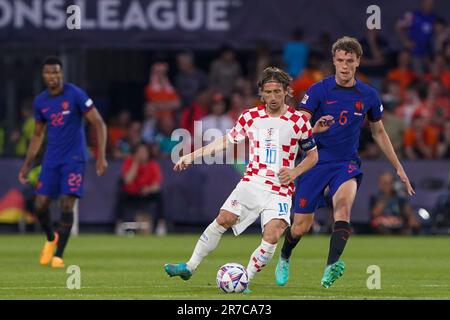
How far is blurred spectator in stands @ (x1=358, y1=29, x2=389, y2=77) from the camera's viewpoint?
25.3 metres

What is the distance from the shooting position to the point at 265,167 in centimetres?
1263

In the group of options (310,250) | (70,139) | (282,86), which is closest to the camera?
(282,86)

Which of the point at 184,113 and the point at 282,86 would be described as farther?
the point at 184,113

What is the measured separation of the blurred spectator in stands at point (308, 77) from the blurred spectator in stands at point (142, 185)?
2.87 metres

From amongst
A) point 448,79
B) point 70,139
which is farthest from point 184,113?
point 70,139

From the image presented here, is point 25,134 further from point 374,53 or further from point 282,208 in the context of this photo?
point 282,208

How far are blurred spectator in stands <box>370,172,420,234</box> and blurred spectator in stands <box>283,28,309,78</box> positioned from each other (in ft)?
9.24

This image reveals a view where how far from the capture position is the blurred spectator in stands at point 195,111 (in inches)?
979

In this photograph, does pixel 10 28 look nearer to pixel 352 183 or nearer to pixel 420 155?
pixel 420 155

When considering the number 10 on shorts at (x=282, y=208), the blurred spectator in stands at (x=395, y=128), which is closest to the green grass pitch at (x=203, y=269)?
the number 10 on shorts at (x=282, y=208)

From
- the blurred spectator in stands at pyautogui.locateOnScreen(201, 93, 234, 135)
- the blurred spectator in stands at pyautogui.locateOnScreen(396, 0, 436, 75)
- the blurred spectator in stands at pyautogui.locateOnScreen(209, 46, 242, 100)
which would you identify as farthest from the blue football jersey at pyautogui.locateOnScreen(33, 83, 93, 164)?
the blurred spectator in stands at pyautogui.locateOnScreen(396, 0, 436, 75)

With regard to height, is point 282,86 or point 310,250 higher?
point 282,86

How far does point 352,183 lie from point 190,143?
11658mm
